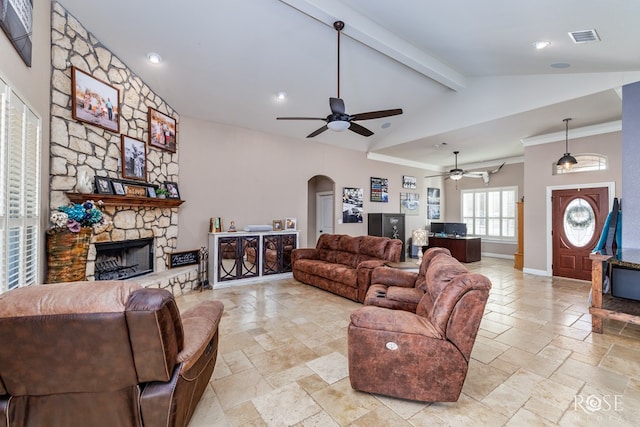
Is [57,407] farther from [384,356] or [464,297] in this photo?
[464,297]

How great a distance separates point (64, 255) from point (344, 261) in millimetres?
3901

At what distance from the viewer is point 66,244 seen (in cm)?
280

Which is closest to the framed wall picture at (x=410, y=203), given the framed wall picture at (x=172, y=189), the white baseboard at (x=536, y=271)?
the white baseboard at (x=536, y=271)

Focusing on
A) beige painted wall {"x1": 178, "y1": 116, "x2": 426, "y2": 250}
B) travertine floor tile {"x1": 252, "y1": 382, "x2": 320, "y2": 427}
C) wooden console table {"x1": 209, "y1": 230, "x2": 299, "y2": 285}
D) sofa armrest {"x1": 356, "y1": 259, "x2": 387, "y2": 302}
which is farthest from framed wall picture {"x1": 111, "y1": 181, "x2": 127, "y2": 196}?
sofa armrest {"x1": 356, "y1": 259, "x2": 387, "y2": 302}

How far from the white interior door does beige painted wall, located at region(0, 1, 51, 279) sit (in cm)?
605

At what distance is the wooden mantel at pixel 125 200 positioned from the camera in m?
3.25

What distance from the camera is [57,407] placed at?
1333 mm

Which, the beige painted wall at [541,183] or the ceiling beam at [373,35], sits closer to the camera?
the ceiling beam at [373,35]

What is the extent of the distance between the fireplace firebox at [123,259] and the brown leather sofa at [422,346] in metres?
3.65

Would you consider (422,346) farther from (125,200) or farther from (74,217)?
(125,200)

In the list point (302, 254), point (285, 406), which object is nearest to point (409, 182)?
point (302, 254)

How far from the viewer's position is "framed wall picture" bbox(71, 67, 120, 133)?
329 centimetres

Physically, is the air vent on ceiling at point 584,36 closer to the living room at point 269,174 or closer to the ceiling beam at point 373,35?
the living room at point 269,174

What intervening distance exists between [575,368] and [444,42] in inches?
157
